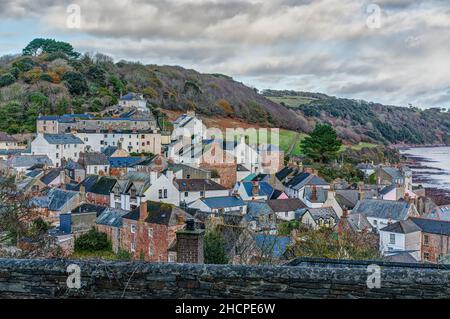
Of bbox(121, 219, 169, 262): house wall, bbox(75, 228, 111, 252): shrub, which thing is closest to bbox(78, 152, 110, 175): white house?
bbox(75, 228, 111, 252): shrub

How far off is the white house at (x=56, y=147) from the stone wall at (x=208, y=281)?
5721 centimetres

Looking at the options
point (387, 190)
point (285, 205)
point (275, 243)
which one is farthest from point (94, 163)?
point (275, 243)

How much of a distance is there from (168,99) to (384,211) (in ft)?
292

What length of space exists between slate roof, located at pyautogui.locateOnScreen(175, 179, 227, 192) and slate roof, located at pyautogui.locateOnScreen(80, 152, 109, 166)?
1637 centimetres

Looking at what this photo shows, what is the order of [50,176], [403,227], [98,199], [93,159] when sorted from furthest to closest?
[93,159] → [50,176] → [98,199] → [403,227]

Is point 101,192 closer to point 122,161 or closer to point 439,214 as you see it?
point 122,161

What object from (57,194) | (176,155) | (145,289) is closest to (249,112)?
(176,155)

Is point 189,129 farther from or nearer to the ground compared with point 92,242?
farther from the ground

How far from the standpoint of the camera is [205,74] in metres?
168

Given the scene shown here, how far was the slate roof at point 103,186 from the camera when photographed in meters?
40.9

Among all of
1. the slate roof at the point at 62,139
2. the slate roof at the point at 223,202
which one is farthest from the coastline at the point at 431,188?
the slate roof at the point at 62,139

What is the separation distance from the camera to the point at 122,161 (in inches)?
2322

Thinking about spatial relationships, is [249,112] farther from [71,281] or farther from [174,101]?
[71,281]

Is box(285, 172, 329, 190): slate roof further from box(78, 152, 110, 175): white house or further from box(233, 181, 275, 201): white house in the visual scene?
box(78, 152, 110, 175): white house
